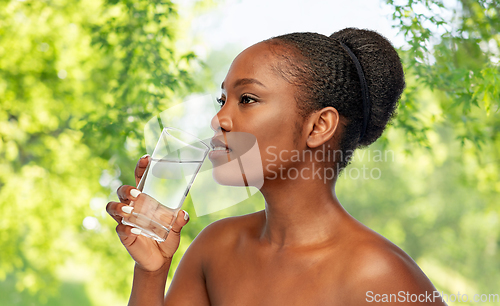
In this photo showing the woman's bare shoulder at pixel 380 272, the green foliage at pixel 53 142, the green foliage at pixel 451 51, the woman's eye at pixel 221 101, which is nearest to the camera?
the woman's bare shoulder at pixel 380 272

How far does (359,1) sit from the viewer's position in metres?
2.98

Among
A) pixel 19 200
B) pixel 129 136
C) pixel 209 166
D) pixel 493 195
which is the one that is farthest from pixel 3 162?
pixel 493 195

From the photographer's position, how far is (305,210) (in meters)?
1.03

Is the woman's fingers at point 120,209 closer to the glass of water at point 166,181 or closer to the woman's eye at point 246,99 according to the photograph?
the glass of water at point 166,181

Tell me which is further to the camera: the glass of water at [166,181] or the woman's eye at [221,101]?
the woman's eye at [221,101]

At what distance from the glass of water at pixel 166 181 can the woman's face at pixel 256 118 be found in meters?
0.07

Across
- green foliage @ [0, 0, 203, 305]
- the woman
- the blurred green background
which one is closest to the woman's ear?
the woman

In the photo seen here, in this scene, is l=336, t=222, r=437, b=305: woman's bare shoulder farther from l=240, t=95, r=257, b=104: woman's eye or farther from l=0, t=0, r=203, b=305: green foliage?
l=0, t=0, r=203, b=305: green foliage

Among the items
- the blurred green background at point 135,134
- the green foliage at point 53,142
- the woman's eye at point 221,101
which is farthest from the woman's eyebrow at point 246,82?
the green foliage at point 53,142

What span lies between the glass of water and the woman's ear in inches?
9.6

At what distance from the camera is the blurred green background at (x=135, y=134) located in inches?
95.0

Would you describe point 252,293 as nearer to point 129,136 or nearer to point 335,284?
point 335,284

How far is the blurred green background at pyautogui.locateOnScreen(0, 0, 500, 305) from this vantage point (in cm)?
241

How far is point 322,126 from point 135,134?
1.93 m
